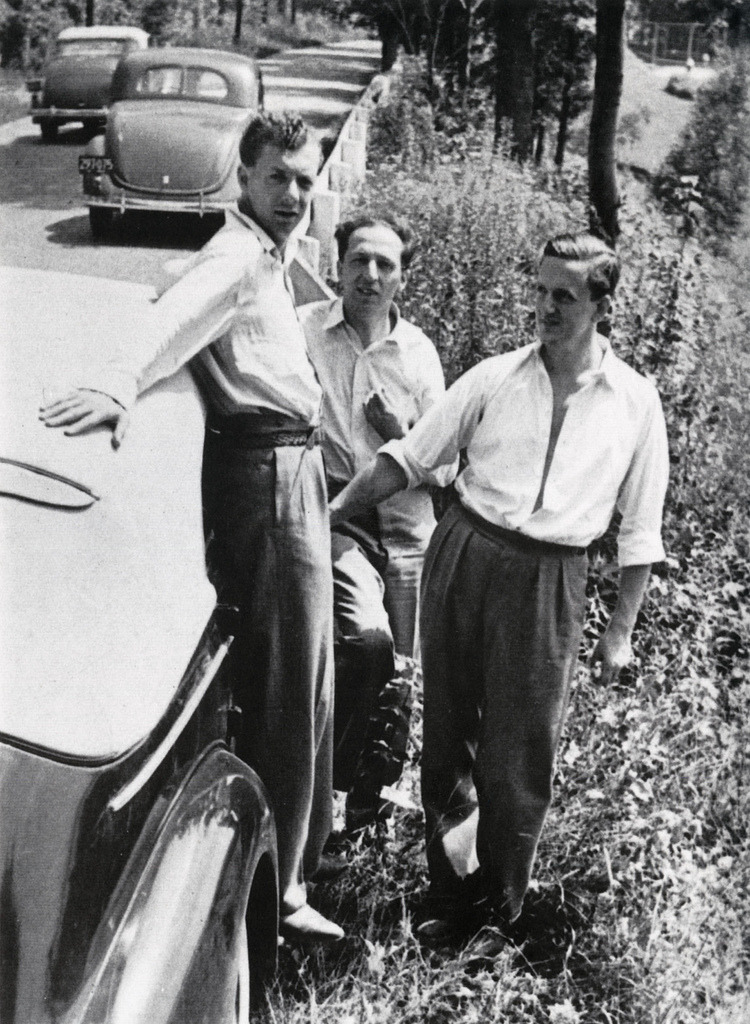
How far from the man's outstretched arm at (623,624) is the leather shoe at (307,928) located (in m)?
1.01

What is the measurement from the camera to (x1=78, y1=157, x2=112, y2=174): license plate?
11.7 meters

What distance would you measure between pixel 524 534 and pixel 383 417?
0.68 metres

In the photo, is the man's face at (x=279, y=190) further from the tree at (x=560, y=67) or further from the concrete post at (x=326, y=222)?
the tree at (x=560, y=67)

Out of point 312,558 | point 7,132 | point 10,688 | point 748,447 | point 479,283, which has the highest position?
point 10,688

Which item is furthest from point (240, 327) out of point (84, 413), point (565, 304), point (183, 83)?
point (183, 83)

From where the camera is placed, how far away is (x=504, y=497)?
10.3ft

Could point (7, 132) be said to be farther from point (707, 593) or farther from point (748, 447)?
point (707, 593)

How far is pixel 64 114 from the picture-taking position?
16406 mm

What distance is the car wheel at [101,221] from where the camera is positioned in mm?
12141

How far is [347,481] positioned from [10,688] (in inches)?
84.0

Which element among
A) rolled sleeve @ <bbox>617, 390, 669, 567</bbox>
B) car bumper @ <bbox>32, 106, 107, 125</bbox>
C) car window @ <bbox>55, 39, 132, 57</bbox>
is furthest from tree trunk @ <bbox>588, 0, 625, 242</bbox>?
car window @ <bbox>55, 39, 132, 57</bbox>

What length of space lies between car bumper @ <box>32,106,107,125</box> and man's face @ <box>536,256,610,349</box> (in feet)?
47.7

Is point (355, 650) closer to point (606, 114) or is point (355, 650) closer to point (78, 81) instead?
point (606, 114)

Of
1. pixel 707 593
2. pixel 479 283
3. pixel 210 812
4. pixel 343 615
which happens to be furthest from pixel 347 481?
pixel 479 283
